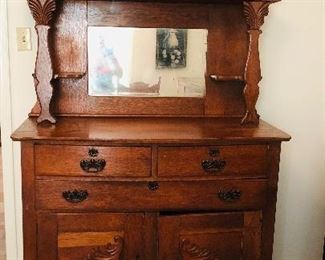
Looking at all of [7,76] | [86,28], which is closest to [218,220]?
[86,28]

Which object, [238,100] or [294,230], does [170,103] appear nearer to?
[238,100]

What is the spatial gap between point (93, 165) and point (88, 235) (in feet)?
0.90

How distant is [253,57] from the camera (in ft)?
5.99

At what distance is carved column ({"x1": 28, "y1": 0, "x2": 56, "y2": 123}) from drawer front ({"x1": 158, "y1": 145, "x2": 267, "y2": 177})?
520 mm

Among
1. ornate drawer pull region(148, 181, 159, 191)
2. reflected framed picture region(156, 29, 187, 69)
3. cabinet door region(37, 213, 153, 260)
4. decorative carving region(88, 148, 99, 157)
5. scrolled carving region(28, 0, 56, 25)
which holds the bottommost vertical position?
cabinet door region(37, 213, 153, 260)

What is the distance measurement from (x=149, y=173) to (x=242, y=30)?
812mm

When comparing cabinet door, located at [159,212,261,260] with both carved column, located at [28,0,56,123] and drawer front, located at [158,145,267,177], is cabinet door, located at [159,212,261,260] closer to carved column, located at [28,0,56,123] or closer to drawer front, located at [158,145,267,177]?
drawer front, located at [158,145,267,177]

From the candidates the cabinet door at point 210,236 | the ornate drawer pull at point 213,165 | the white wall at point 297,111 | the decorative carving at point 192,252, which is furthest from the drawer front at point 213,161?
the white wall at point 297,111

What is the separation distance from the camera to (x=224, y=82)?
1970 millimetres

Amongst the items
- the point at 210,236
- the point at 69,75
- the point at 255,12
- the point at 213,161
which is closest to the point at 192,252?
the point at 210,236

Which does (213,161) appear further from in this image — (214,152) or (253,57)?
(253,57)

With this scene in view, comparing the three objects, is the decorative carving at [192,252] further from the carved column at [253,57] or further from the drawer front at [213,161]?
the carved column at [253,57]

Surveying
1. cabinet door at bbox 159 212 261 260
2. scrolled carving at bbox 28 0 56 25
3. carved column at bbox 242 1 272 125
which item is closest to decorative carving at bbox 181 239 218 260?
cabinet door at bbox 159 212 261 260

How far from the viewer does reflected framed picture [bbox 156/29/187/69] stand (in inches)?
75.8
